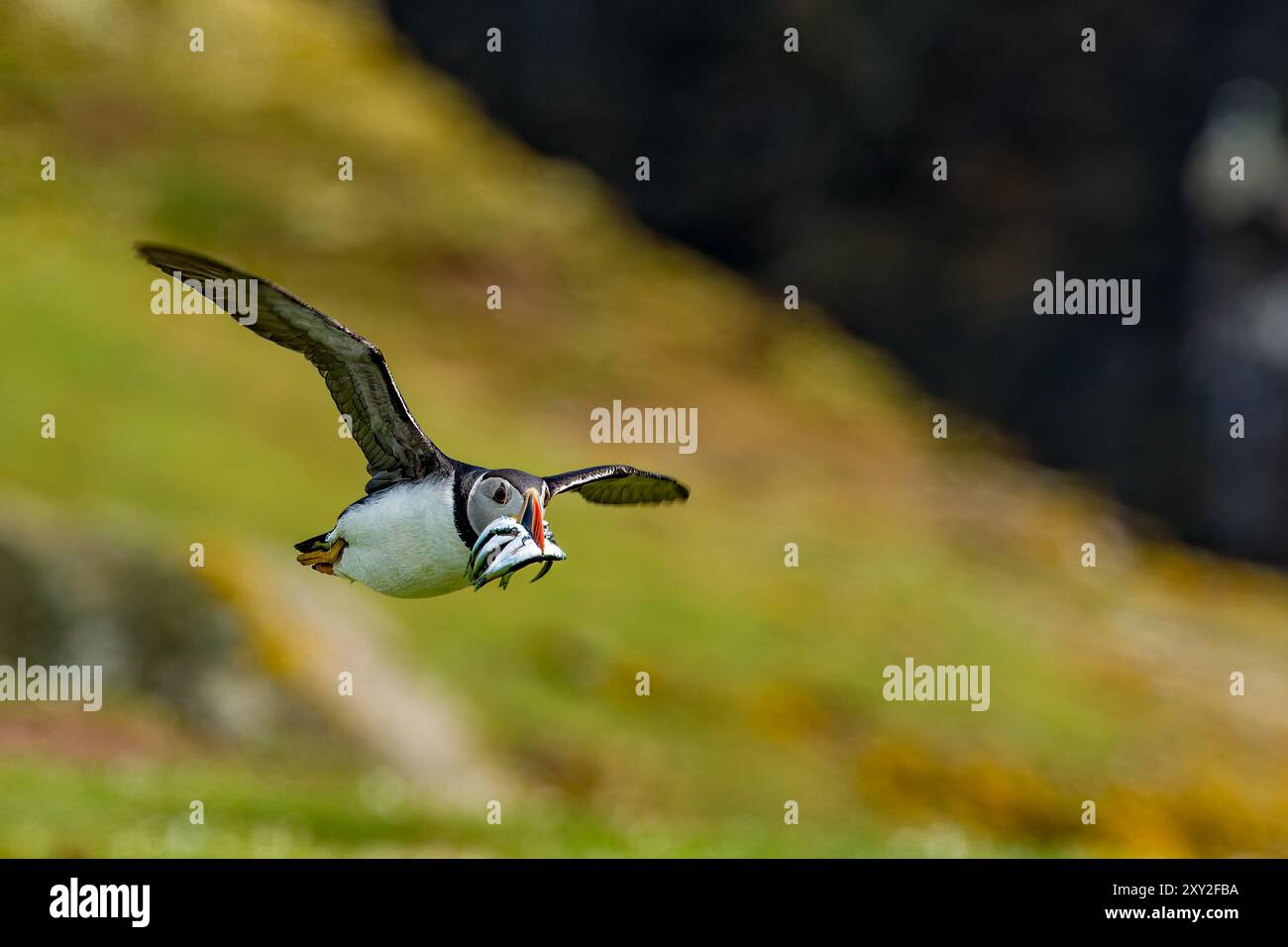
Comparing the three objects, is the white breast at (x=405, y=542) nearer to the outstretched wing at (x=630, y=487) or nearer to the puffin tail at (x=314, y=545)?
the puffin tail at (x=314, y=545)

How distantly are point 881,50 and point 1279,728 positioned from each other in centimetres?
5078

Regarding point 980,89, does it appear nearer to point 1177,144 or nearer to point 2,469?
point 1177,144

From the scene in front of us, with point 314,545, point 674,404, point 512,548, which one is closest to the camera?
point 512,548

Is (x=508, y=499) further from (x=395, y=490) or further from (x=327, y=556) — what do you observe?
(x=327, y=556)

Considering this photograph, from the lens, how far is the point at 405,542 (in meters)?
5.52

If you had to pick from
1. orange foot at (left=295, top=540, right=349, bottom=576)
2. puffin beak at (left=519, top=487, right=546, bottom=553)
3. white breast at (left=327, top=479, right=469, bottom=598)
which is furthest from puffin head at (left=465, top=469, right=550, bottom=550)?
orange foot at (left=295, top=540, right=349, bottom=576)

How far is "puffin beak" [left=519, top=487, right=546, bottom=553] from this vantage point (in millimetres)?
4742

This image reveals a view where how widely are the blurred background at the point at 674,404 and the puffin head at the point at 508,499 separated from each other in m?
7.02

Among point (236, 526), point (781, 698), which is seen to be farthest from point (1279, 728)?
point (236, 526)

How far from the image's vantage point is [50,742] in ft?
63.8

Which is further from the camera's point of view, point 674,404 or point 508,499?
point 674,404

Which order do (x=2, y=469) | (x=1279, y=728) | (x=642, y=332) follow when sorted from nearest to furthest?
(x=2, y=469), (x=1279, y=728), (x=642, y=332)

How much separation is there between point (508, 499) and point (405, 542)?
62 centimetres

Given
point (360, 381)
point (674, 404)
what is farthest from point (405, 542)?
point (674, 404)
